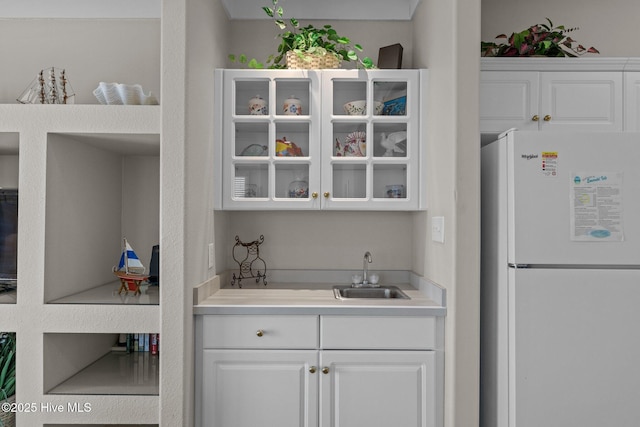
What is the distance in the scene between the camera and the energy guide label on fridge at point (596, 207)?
1.75 m

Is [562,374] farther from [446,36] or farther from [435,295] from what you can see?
[446,36]

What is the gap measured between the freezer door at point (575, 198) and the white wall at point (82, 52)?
1.94 metres

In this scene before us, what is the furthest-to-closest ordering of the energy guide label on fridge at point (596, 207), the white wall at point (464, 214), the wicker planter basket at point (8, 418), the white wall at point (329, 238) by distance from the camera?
the white wall at point (329, 238)
the wicker planter basket at point (8, 418)
the white wall at point (464, 214)
the energy guide label on fridge at point (596, 207)

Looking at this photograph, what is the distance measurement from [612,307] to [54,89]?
2572 millimetres

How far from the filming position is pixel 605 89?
229cm

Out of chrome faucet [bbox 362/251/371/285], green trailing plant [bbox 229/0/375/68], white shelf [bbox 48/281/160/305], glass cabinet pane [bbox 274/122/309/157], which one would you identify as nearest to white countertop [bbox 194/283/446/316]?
white shelf [bbox 48/281/160/305]

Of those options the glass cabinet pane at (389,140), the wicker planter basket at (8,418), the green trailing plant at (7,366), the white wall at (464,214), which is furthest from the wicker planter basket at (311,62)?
the wicker planter basket at (8,418)

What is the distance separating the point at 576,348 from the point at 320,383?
1.04 meters

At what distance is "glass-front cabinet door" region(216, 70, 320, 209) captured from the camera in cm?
239

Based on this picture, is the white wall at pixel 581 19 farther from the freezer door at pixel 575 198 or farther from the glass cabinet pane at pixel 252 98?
the glass cabinet pane at pixel 252 98

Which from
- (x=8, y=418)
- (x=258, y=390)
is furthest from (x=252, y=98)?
(x=8, y=418)

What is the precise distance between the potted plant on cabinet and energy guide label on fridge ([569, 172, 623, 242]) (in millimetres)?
2498

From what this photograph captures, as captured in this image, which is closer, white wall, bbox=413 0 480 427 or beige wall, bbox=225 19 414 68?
white wall, bbox=413 0 480 427

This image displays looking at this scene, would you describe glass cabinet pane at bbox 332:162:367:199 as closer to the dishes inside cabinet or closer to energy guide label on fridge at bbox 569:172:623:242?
the dishes inside cabinet
